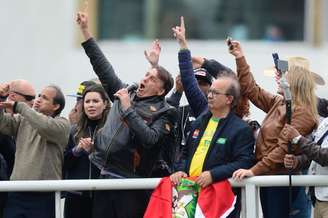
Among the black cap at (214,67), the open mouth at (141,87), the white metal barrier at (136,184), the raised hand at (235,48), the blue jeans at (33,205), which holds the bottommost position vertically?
the blue jeans at (33,205)

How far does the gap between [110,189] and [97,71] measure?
100 cm

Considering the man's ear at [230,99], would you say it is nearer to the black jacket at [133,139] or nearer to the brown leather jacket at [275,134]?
the brown leather jacket at [275,134]

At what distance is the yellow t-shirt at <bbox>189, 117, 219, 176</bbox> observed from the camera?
842 centimetres

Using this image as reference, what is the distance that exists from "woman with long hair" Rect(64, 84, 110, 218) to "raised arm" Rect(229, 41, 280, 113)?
114 centimetres

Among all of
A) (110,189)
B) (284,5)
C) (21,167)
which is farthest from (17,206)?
(284,5)

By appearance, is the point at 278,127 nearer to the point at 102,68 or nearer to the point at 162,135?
the point at 162,135

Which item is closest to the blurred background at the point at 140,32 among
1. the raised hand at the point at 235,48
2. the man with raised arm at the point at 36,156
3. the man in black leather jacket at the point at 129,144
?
the man with raised arm at the point at 36,156

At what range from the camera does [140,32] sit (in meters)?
14.1

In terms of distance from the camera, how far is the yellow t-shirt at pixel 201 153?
332 inches

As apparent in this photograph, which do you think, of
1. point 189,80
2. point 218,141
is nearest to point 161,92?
point 189,80

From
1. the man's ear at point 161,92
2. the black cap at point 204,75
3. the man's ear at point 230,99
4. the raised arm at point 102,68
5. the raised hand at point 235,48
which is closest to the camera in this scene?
the man's ear at point 230,99

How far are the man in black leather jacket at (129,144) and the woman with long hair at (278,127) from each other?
2.14ft

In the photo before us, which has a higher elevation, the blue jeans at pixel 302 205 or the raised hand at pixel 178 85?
the raised hand at pixel 178 85

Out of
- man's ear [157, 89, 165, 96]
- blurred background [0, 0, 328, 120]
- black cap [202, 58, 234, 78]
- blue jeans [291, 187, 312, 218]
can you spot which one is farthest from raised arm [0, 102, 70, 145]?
blurred background [0, 0, 328, 120]
